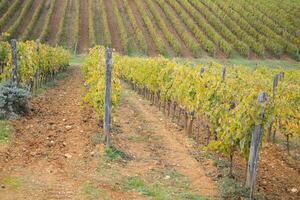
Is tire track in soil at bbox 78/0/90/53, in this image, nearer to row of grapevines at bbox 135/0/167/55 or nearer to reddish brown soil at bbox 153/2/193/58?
row of grapevines at bbox 135/0/167/55

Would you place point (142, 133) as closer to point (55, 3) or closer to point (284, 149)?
point (284, 149)

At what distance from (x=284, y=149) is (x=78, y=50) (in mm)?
38970

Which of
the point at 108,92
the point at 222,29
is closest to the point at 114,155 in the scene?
the point at 108,92

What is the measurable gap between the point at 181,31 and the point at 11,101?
43.4m

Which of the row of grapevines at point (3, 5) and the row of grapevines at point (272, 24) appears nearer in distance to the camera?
the row of grapevines at point (272, 24)

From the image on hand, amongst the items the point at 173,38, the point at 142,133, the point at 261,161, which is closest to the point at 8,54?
the point at 142,133

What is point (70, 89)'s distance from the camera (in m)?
22.7

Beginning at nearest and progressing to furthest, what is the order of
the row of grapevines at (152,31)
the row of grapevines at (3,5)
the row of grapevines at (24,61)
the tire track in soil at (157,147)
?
the tire track in soil at (157,147)
the row of grapevines at (24,61)
the row of grapevines at (152,31)
the row of grapevines at (3,5)

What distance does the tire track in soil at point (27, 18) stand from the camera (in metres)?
51.2

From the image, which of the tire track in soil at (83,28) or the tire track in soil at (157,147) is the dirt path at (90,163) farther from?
the tire track in soil at (83,28)

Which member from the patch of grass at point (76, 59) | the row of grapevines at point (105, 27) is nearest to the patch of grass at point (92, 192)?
the patch of grass at point (76, 59)

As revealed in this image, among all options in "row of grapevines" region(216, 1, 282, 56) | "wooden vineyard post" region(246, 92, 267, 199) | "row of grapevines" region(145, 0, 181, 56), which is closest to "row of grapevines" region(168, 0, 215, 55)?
"row of grapevines" region(145, 0, 181, 56)

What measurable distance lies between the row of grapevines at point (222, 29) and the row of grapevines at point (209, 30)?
32.2 inches

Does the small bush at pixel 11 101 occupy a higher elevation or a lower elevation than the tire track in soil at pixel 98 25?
lower
